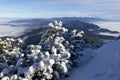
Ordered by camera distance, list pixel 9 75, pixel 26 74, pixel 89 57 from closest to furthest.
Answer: pixel 26 74, pixel 9 75, pixel 89 57

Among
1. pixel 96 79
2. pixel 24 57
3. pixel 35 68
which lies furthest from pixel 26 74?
pixel 96 79

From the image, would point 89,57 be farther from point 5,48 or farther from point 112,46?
point 5,48

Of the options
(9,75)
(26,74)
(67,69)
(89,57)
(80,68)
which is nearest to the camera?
(26,74)

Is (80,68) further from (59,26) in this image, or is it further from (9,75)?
(9,75)

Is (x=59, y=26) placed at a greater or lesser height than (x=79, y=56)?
greater

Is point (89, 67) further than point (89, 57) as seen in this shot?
No

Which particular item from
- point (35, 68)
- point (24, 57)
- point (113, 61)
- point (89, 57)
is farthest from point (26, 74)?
point (89, 57)
